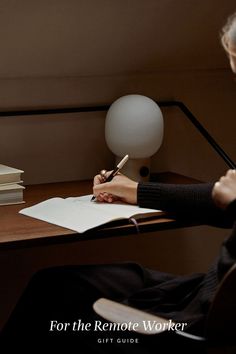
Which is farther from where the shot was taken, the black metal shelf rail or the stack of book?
the black metal shelf rail

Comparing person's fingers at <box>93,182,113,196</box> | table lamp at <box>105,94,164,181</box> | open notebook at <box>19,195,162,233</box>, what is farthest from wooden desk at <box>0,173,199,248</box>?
table lamp at <box>105,94,164,181</box>

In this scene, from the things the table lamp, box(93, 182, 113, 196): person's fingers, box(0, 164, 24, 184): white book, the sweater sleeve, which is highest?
the table lamp

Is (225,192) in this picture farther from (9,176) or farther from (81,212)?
(9,176)

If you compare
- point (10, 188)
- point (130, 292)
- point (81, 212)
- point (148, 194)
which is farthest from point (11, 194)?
point (130, 292)

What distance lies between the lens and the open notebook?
1.70 meters

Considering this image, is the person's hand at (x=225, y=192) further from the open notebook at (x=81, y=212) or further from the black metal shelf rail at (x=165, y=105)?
the black metal shelf rail at (x=165, y=105)

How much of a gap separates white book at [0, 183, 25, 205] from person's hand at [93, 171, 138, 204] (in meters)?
0.22

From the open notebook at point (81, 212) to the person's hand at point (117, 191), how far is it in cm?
2

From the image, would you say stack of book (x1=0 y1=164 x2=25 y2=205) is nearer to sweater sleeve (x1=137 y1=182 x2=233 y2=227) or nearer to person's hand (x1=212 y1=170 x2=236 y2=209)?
sweater sleeve (x1=137 y1=182 x2=233 y2=227)

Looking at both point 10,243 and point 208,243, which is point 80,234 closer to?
point 10,243

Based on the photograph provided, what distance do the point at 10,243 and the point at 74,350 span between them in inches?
11.9

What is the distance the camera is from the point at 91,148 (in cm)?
234

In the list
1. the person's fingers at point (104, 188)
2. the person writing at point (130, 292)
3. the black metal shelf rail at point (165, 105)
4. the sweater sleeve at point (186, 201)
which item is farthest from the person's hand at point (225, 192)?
the black metal shelf rail at point (165, 105)

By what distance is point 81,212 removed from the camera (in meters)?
1.79
